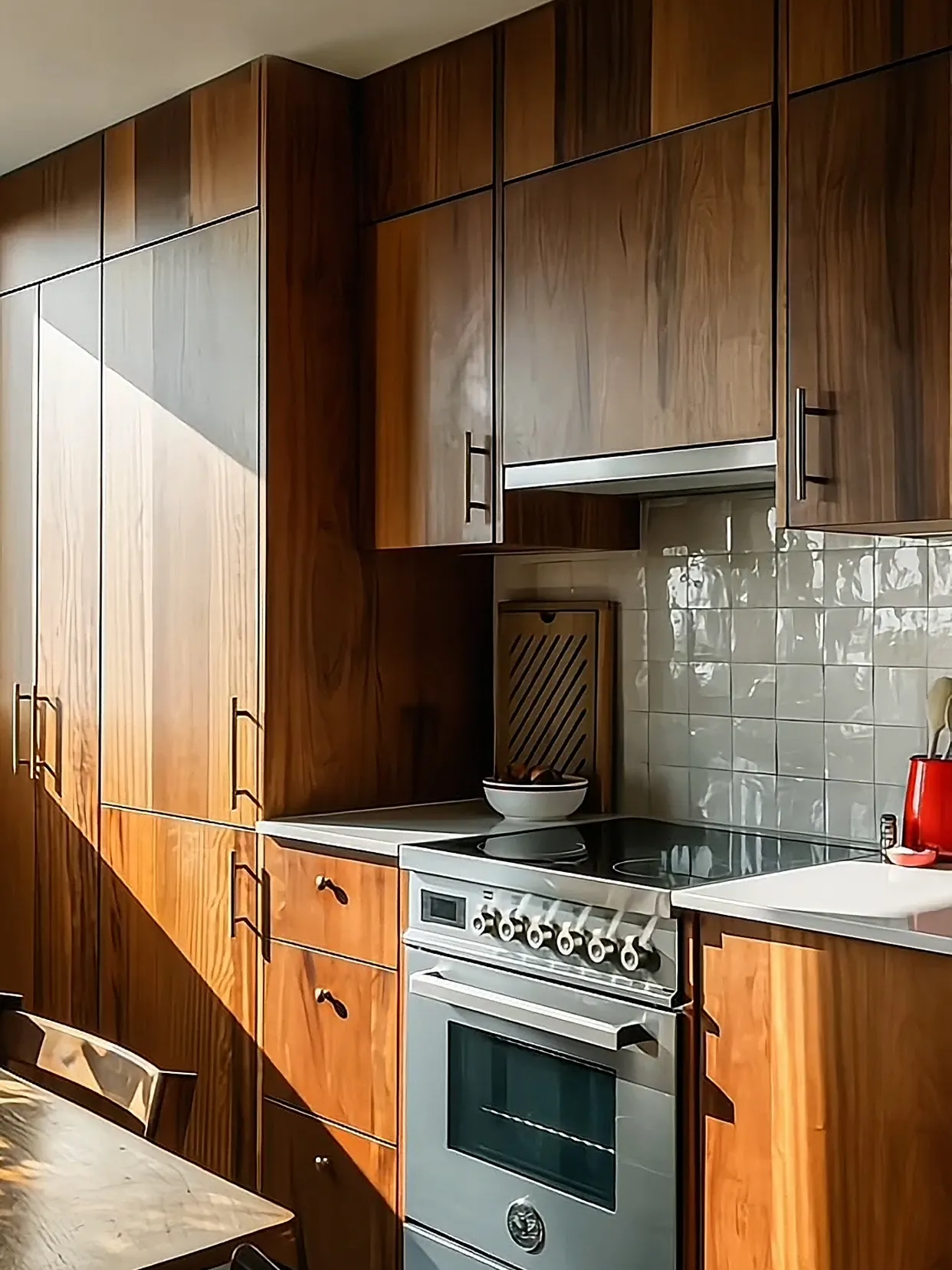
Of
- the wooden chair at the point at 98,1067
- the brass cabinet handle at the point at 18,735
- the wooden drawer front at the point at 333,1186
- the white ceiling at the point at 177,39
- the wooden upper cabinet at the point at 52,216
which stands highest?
the white ceiling at the point at 177,39

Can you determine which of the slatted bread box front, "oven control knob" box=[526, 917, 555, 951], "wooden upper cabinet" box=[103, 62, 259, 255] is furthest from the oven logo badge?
"wooden upper cabinet" box=[103, 62, 259, 255]

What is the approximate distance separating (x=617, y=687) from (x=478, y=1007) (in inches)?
36.1

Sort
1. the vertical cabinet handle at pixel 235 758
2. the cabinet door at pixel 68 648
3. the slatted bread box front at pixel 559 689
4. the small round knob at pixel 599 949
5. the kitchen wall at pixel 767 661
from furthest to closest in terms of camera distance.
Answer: the cabinet door at pixel 68 648
the slatted bread box front at pixel 559 689
the vertical cabinet handle at pixel 235 758
the kitchen wall at pixel 767 661
the small round knob at pixel 599 949

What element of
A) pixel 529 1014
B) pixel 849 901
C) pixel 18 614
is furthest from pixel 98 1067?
pixel 18 614

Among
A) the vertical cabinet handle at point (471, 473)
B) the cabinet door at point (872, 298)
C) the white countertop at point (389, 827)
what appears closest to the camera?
the cabinet door at point (872, 298)

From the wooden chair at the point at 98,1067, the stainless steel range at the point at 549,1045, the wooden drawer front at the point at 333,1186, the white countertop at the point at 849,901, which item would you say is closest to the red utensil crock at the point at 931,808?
the white countertop at the point at 849,901

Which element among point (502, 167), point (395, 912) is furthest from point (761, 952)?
point (502, 167)

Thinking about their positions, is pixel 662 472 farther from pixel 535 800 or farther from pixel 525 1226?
pixel 525 1226

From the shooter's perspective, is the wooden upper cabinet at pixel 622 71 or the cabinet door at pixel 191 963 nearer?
the wooden upper cabinet at pixel 622 71

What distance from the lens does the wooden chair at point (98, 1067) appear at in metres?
1.83

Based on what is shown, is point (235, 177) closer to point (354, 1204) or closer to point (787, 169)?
point (787, 169)

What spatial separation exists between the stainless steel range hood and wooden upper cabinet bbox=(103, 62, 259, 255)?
91 centimetres

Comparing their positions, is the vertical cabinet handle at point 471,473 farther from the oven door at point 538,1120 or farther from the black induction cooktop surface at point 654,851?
the oven door at point 538,1120

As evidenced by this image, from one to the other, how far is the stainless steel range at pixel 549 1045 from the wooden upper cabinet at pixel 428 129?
4.45ft
